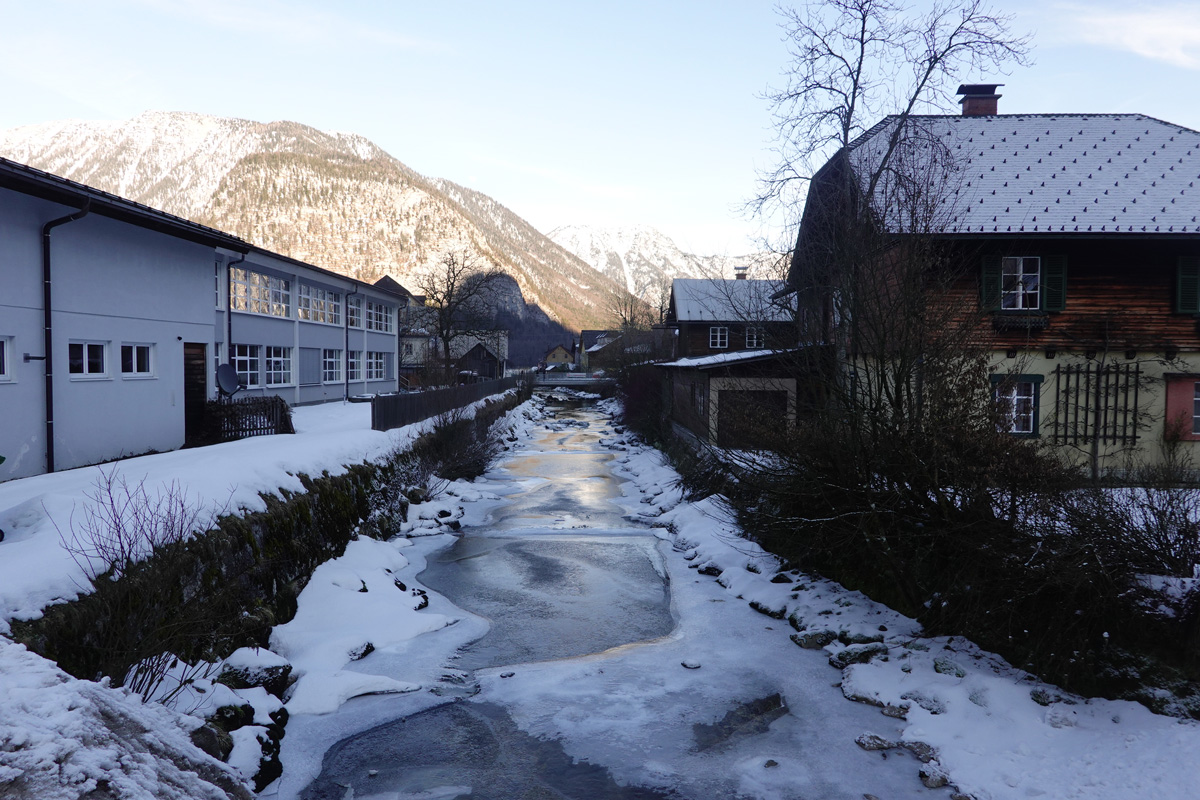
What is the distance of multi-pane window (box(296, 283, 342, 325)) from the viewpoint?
29.7 meters

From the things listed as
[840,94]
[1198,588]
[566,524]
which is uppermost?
[840,94]

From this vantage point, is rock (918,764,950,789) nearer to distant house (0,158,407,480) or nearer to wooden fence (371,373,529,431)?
distant house (0,158,407,480)

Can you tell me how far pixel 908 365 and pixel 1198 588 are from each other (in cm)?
365

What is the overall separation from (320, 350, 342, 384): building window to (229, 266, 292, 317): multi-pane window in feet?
11.7

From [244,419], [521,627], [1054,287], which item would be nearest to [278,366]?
[244,419]

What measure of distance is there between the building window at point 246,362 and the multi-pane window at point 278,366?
509 mm

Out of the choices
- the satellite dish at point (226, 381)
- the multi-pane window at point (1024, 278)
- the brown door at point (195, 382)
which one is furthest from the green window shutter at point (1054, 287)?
the satellite dish at point (226, 381)

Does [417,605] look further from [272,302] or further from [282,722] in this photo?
[272,302]

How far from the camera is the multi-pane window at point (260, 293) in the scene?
24734mm

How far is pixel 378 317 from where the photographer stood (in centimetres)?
3875

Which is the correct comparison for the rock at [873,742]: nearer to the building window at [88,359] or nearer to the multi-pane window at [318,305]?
the building window at [88,359]

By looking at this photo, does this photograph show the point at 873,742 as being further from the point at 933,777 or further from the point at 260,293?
the point at 260,293

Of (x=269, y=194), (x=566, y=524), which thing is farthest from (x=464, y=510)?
(x=269, y=194)

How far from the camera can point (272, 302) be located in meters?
27.3
